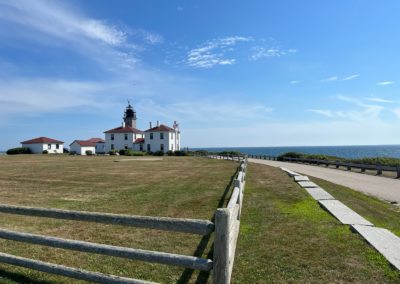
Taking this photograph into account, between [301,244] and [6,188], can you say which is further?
[6,188]

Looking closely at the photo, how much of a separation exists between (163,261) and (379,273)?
11.2ft

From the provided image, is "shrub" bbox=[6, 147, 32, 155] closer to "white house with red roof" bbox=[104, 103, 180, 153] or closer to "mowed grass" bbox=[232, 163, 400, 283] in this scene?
"white house with red roof" bbox=[104, 103, 180, 153]

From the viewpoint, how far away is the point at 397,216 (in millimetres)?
10266

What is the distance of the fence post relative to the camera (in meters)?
4.23

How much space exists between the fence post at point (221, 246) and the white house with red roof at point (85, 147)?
76693 mm

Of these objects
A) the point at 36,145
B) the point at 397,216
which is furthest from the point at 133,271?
the point at 36,145

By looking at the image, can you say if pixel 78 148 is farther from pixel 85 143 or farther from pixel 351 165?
pixel 351 165

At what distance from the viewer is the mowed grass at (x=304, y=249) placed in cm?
539

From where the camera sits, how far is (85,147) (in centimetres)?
8169

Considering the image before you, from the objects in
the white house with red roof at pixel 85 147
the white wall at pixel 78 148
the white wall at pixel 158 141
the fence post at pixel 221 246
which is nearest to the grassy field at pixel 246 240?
the fence post at pixel 221 246

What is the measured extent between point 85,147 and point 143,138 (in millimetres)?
13777

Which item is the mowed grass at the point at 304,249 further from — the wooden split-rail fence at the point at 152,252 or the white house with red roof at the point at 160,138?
the white house with red roof at the point at 160,138

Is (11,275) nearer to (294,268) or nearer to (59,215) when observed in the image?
(59,215)

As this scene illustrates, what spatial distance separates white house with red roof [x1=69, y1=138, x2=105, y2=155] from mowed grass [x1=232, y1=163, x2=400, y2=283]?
7283 cm
